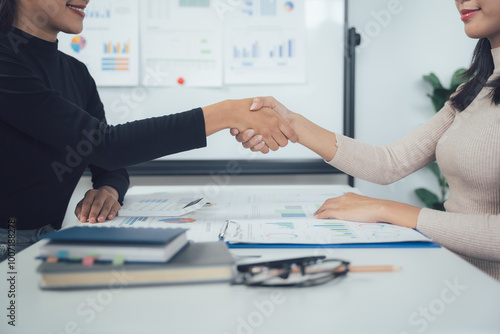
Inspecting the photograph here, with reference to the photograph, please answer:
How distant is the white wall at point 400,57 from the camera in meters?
1.87

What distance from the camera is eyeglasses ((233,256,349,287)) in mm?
554

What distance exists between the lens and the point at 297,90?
1845mm

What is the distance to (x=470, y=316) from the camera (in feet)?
1.58

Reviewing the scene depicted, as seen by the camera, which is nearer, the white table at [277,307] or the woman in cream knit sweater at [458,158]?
the white table at [277,307]

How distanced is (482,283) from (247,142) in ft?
2.57

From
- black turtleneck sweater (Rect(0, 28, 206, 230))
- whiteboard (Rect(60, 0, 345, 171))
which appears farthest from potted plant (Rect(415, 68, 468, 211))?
black turtleneck sweater (Rect(0, 28, 206, 230))

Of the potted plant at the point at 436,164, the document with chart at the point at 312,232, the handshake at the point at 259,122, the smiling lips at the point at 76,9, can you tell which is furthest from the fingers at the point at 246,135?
the potted plant at the point at 436,164

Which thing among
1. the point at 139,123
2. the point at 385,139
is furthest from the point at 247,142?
the point at 385,139

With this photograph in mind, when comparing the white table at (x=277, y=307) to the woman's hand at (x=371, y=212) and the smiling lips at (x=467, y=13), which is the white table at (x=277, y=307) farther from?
the smiling lips at (x=467, y=13)

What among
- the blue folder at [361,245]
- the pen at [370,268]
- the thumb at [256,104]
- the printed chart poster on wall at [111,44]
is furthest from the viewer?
the printed chart poster on wall at [111,44]

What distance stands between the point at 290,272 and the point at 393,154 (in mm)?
839

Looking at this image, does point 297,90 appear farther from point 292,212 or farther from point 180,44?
point 292,212

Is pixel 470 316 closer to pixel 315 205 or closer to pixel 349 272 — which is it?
pixel 349 272

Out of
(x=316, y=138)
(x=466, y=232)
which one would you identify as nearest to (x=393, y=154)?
(x=316, y=138)
